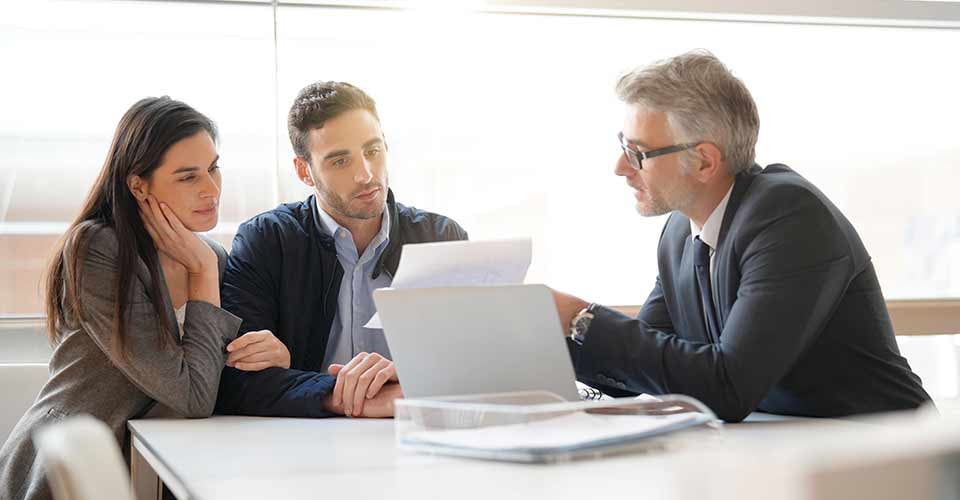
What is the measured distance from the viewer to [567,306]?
6.61 ft

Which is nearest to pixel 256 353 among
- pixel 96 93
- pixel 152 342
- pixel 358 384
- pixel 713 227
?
pixel 152 342

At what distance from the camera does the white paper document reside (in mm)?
1748

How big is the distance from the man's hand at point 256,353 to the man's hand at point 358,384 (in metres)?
0.24

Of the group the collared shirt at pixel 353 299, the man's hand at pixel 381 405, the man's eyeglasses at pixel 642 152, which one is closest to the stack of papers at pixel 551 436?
the man's hand at pixel 381 405

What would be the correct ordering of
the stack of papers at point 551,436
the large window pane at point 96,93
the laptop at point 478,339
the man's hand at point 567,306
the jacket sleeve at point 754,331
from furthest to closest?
the large window pane at point 96,93 < the man's hand at point 567,306 < the jacket sleeve at point 754,331 < the laptop at point 478,339 < the stack of papers at point 551,436

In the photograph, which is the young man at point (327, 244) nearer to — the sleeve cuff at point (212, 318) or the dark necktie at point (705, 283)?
the sleeve cuff at point (212, 318)

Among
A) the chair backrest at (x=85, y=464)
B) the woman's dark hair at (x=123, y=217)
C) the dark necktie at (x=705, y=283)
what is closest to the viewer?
the chair backrest at (x=85, y=464)

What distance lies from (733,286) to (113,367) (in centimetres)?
137

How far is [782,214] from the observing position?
2.04 m

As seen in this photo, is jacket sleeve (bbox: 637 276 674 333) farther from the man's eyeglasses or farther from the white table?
the white table

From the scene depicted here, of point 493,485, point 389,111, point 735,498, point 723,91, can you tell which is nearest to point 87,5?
point 389,111

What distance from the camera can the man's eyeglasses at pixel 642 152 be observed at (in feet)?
7.53

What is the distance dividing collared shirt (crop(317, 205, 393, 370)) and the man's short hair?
262 mm

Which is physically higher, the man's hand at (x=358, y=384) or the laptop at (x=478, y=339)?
the laptop at (x=478, y=339)
